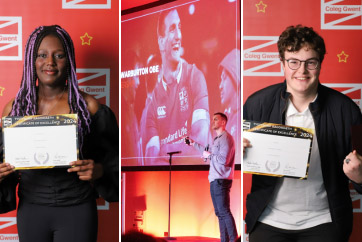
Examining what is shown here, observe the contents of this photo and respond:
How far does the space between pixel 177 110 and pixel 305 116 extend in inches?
38.2

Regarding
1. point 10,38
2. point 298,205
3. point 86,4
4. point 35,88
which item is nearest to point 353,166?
point 298,205

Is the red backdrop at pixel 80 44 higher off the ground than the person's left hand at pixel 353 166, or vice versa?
the red backdrop at pixel 80 44

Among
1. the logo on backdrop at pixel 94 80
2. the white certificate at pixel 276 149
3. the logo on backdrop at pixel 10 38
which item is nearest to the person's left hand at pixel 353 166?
the white certificate at pixel 276 149

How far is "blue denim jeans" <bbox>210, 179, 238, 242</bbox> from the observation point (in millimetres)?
2746

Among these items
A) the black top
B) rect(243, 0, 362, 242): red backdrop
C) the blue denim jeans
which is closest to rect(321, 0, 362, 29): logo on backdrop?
rect(243, 0, 362, 242): red backdrop

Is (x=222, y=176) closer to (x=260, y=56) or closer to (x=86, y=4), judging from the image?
(x=260, y=56)

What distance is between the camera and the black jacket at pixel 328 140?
204cm

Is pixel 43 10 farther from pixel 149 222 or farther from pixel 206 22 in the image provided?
pixel 149 222

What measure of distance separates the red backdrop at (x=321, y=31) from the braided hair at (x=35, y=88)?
1269mm

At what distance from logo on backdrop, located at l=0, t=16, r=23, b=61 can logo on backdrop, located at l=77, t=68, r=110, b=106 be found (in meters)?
0.45

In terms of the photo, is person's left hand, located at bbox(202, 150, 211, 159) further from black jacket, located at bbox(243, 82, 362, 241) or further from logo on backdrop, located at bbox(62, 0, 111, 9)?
logo on backdrop, located at bbox(62, 0, 111, 9)

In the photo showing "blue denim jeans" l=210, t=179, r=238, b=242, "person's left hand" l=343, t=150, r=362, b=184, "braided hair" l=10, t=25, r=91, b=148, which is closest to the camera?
"person's left hand" l=343, t=150, r=362, b=184

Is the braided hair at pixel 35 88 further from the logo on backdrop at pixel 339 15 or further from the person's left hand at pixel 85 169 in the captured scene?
the logo on backdrop at pixel 339 15

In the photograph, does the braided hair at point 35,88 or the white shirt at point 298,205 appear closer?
the white shirt at point 298,205
